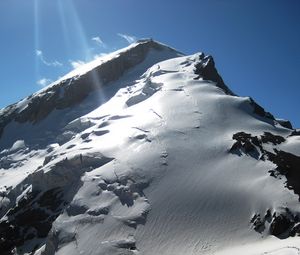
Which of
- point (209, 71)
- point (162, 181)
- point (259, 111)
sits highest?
point (209, 71)

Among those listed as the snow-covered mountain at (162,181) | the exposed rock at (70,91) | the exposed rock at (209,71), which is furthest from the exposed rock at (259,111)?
the exposed rock at (70,91)

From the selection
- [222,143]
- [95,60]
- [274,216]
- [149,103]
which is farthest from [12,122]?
[274,216]

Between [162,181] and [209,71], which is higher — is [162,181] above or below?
below

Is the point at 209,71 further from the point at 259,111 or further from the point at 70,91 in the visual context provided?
the point at 70,91

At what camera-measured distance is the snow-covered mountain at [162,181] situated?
3606 cm

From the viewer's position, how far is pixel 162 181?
43438mm

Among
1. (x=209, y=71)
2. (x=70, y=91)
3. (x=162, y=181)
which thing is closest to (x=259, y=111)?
(x=209, y=71)

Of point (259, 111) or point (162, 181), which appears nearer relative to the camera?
point (162, 181)

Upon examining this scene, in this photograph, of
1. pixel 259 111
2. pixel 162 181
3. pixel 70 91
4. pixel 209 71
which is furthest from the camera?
pixel 70 91

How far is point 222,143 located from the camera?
48.0 metres

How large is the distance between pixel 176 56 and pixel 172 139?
48783mm

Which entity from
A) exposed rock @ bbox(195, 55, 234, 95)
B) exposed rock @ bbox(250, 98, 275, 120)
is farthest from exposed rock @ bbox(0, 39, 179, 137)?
exposed rock @ bbox(250, 98, 275, 120)

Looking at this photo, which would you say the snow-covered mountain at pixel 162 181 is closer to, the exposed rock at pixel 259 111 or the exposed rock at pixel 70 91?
the exposed rock at pixel 259 111

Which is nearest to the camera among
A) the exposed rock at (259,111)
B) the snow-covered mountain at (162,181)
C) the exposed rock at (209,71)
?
the snow-covered mountain at (162,181)
